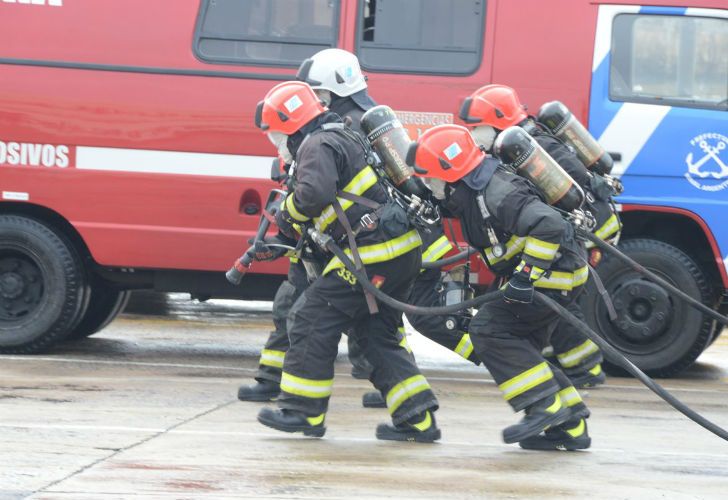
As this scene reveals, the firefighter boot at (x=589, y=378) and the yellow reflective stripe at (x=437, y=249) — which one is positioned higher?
the yellow reflective stripe at (x=437, y=249)

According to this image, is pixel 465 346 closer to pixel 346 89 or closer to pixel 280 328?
pixel 280 328

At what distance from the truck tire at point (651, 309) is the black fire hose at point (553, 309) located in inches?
96.4

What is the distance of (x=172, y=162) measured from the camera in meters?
8.57

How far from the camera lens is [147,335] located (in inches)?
420

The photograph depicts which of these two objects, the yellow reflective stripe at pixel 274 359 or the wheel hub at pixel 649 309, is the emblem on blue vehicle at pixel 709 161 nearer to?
the wheel hub at pixel 649 309

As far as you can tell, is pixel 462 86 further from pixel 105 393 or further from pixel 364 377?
pixel 105 393

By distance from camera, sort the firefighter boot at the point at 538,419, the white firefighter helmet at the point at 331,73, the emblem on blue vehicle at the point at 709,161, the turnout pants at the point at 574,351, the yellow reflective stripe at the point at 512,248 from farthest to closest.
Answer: the emblem on blue vehicle at the point at 709,161
the turnout pants at the point at 574,351
the white firefighter helmet at the point at 331,73
the yellow reflective stripe at the point at 512,248
the firefighter boot at the point at 538,419

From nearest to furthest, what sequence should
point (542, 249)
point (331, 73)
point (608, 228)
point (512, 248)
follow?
1. point (542, 249)
2. point (512, 248)
3. point (331, 73)
4. point (608, 228)

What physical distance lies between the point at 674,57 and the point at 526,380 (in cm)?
314

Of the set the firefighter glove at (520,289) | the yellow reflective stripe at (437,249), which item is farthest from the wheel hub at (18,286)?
the firefighter glove at (520,289)

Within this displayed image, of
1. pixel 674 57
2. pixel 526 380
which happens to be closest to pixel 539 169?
pixel 526 380

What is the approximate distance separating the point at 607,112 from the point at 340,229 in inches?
107

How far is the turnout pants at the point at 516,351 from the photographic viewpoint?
20.7 feet

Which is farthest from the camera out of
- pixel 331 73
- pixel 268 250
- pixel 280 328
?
pixel 280 328
